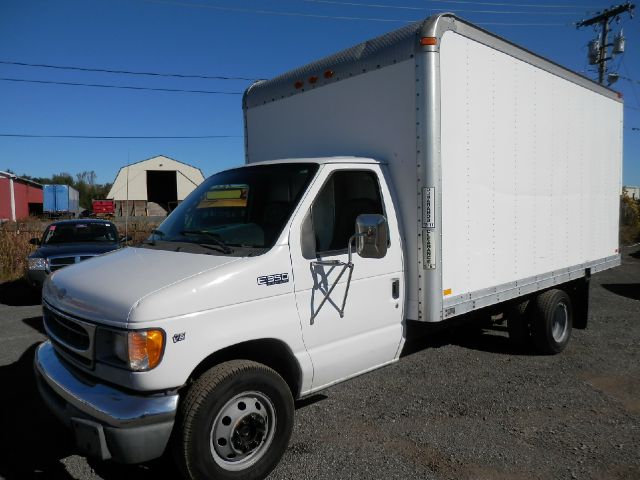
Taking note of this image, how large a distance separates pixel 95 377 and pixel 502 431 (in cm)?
309

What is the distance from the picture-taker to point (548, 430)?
3994mm

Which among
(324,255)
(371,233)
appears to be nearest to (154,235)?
(324,255)

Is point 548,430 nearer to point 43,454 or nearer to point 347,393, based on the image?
point 347,393

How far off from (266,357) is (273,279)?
597 mm

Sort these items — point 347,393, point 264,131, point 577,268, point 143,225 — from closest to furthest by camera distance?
point 347,393, point 264,131, point 577,268, point 143,225

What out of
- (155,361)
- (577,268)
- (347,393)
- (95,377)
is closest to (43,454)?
(95,377)

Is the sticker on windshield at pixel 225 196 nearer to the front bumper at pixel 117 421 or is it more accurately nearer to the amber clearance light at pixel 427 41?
the front bumper at pixel 117 421

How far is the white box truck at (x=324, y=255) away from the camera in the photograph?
9.39ft

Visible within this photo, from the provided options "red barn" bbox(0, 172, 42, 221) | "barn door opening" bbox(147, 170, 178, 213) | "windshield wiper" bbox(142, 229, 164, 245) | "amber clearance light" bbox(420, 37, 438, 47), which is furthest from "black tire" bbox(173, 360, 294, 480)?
"barn door opening" bbox(147, 170, 178, 213)

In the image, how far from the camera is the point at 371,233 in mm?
3324

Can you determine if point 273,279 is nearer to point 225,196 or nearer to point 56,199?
point 225,196

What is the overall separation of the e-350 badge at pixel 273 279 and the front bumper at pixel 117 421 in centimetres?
86

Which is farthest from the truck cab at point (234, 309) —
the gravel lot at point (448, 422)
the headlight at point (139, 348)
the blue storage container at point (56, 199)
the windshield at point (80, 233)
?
the blue storage container at point (56, 199)

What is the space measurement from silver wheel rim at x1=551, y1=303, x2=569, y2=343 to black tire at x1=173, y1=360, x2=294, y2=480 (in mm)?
4073
